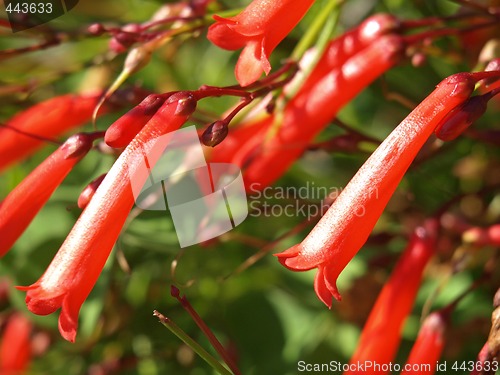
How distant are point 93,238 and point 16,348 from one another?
96 centimetres

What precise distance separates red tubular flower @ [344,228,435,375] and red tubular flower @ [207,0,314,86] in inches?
19.8

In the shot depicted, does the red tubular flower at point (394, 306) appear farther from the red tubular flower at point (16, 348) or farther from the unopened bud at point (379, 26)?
the red tubular flower at point (16, 348)

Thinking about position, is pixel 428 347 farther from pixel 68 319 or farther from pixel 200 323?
pixel 68 319

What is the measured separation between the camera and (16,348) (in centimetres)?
191

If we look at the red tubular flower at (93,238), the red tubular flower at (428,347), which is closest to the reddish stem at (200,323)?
the red tubular flower at (93,238)

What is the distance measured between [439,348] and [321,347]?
39 cm

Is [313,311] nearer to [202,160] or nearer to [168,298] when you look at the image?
[168,298]

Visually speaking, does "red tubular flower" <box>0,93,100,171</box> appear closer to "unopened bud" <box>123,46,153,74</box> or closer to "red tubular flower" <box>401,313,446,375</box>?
"unopened bud" <box>123,46,153,74</box>

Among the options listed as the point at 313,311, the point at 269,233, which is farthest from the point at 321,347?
the point at 269,233

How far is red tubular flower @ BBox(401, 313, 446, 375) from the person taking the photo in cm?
129

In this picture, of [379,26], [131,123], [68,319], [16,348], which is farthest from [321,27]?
[16,348]

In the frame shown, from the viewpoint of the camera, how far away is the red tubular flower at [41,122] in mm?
1505

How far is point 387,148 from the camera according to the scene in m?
1.06

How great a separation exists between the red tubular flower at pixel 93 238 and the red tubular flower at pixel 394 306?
1.44 feet
